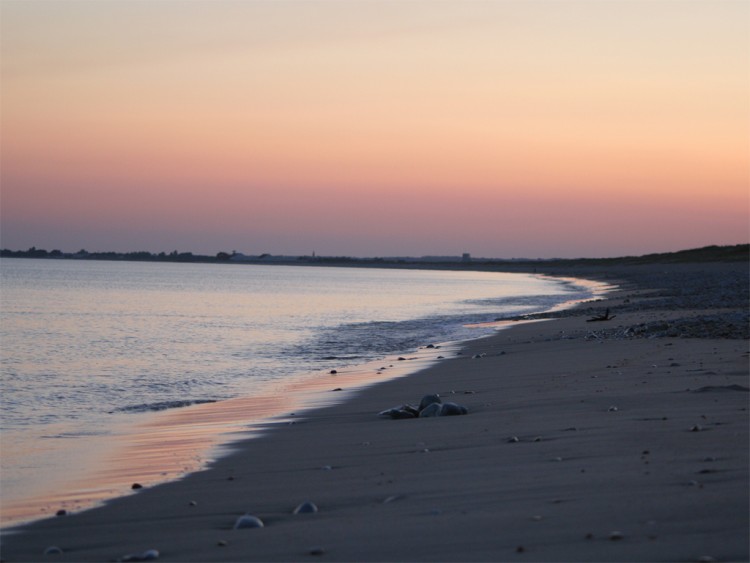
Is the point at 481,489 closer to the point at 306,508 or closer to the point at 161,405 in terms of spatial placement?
the point at 306,508

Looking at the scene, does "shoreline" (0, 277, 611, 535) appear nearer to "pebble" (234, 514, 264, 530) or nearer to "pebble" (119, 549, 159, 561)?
"pebble" (119, 549, 159, 561)

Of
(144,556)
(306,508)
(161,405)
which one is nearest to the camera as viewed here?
(144,556)

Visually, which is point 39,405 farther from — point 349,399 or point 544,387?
point 544,387

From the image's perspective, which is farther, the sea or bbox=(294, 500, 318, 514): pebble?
the sea

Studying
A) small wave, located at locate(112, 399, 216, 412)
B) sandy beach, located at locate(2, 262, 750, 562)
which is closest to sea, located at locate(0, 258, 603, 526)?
small wave, located at locate(112, 399, 216, 412)

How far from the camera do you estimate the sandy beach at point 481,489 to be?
477 cm

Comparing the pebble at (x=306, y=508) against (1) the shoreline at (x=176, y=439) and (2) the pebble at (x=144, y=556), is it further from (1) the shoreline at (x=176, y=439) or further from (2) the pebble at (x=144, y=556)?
(1) the shoreline at (x=176, y=439)

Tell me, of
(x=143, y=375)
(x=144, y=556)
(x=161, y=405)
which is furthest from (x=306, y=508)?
(x=143, y=375)

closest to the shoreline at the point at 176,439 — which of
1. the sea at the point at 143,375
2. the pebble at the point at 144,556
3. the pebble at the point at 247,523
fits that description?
the sea at the point at 143,375

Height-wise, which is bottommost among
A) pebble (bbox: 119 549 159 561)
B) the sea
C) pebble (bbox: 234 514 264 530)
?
the sea

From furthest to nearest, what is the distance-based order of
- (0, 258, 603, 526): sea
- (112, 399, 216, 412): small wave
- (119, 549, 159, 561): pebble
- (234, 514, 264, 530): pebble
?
(112, 399, 216, 412): small wave
(0, 258, 603, 526): sea
(234, 514, 264, 530): pebble
(119, 549, 159, 561): pebble

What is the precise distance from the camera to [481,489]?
19.7 feet

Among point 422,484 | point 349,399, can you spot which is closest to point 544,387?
point 349,399

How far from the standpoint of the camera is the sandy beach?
15.7 ft
